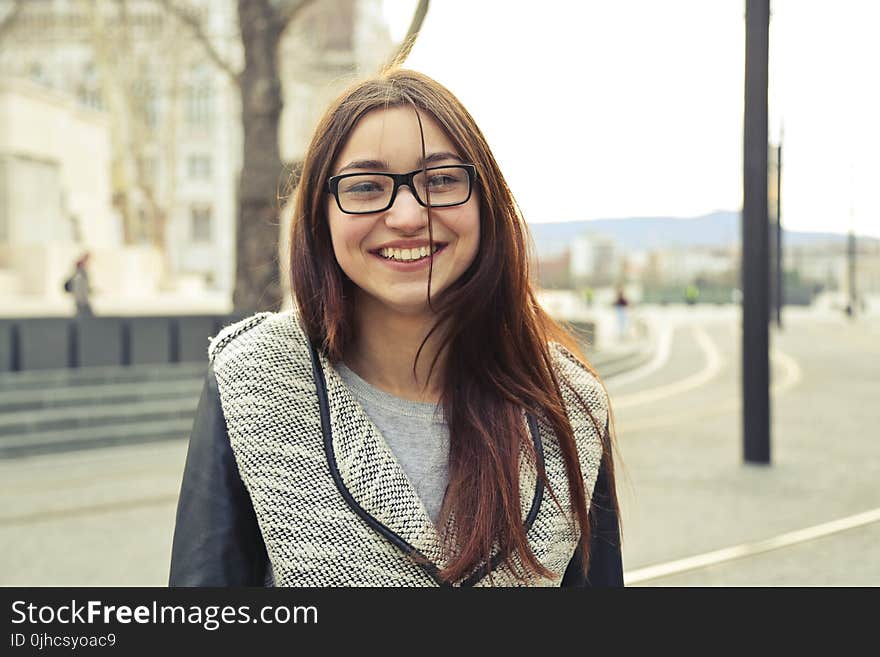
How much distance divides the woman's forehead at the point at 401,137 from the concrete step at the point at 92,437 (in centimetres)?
750

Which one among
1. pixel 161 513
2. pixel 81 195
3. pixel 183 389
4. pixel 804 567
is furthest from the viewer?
pixel 81 195

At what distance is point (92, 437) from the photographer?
27.9ft

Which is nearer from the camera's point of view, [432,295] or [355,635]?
[355,635]

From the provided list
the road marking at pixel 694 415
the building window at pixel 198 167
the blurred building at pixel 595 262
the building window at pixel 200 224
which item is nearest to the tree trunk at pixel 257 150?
the road marking at pixel 694 415

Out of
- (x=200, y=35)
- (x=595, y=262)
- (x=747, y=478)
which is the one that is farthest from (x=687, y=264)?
(x=747, y=478)

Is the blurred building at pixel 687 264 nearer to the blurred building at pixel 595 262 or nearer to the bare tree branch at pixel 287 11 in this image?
the blurred building at pixel 595 262

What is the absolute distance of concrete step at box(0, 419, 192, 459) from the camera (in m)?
8.14

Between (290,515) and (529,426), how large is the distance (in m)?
0.43

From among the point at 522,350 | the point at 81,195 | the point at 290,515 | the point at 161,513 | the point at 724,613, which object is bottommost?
the point at 161,513

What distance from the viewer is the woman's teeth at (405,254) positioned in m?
1.58

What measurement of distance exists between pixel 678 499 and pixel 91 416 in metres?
5.27

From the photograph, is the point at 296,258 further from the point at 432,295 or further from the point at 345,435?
the point at 345,435

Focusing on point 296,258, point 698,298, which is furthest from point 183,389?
point 698,298

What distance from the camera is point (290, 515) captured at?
1470mm
